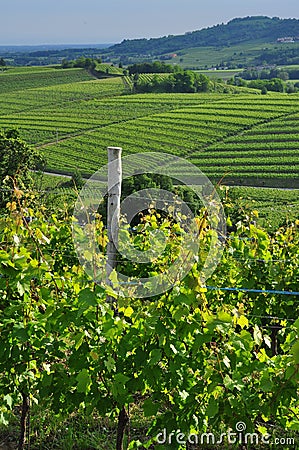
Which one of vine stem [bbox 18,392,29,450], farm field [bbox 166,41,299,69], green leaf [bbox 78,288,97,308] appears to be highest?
farm field [bbox 166,41,299,69]

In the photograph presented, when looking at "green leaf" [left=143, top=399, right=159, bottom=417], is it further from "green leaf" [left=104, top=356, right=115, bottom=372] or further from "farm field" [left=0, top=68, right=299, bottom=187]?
"farm field" [left=0, top=68, right=299, bottom=187]

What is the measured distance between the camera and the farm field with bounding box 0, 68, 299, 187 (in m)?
45.2

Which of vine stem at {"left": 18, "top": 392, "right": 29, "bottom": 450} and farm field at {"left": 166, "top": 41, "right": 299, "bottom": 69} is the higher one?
farm field at {"left": 166, "top": 41, "right": 299, "bottom": 69}

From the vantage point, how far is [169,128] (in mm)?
53938

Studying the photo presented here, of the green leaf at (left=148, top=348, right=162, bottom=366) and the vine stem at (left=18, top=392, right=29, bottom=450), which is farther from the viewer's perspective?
the vine stem at (left=18, top=392, right=29, bottom=450)

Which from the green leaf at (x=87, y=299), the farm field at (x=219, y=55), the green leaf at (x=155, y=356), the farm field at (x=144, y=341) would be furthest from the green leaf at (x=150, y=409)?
the farm field at (x=219, y=55)

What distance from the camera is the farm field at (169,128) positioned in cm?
4525

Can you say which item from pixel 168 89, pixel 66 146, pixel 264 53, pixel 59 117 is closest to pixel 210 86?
pixel 168 89

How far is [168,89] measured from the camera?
7594 centimetres

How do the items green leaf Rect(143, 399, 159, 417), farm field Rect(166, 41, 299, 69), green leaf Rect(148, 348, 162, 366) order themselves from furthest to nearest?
1. farm field Rect(166, 41, 299, 69)
2. green leaf Rect(143, 399, 159, 417)
3. green leaf Rect(148, 348, 162, 366)

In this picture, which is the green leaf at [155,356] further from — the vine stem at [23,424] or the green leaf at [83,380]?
the vine stem at [23,424]

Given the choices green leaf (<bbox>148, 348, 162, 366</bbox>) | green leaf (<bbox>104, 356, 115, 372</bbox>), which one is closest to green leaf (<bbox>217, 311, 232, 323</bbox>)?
green leaf (<bbox>148, 348, 162, 366</bbox>)

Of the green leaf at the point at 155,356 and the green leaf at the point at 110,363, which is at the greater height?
the green leaf at the point at 155,356

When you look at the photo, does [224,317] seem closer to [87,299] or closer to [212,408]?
[212,408]
